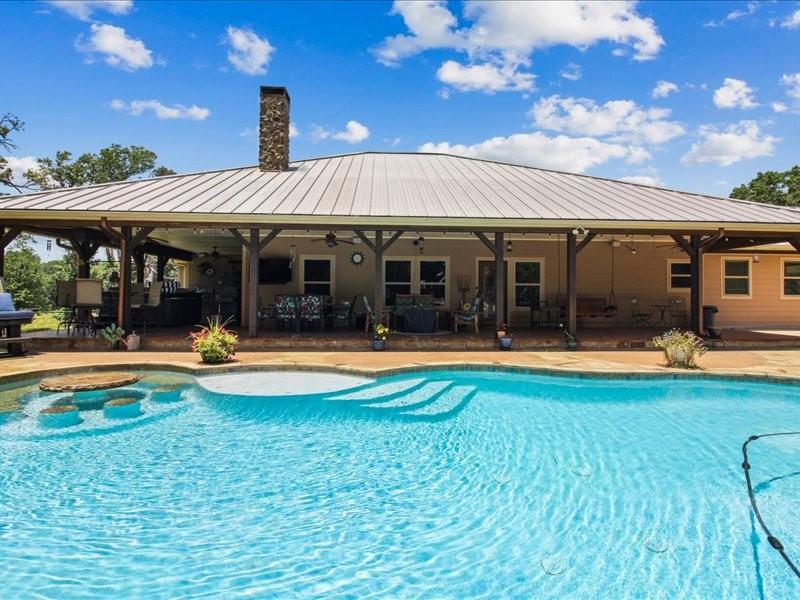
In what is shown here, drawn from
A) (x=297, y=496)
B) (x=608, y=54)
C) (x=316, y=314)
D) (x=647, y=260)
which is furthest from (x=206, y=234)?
(x=608, y=54)

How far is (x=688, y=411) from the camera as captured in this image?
5961 millimetres

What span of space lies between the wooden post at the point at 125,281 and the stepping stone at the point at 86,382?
7.97 feet

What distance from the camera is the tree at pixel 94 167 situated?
27031 mm

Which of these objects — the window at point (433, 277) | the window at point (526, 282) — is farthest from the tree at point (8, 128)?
the window at point (526, 282)

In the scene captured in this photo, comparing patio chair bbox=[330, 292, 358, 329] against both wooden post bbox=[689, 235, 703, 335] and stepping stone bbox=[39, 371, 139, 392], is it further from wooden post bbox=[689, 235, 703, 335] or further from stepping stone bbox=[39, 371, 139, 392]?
wooden post bbox=[689, 235, 703, 335]

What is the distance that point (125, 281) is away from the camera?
9.44m

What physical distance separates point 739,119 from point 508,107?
8.40m

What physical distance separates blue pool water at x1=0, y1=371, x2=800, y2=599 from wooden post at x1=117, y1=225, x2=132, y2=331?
344 cm

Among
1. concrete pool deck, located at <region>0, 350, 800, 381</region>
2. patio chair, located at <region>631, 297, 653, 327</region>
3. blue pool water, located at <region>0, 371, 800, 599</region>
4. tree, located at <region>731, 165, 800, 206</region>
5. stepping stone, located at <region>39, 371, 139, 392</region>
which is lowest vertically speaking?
blue pool water, located at <region>0, 371, 800, 599</region>

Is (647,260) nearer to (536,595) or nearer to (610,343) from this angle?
(610,343)

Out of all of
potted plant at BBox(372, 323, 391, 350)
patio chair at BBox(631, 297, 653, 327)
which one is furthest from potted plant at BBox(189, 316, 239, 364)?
patio chair at BBox(631, 297, 653, 327)

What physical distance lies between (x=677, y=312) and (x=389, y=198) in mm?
9724

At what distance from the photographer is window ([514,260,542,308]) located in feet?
44.4

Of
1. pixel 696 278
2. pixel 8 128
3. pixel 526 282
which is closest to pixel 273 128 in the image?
pixel 526 282
